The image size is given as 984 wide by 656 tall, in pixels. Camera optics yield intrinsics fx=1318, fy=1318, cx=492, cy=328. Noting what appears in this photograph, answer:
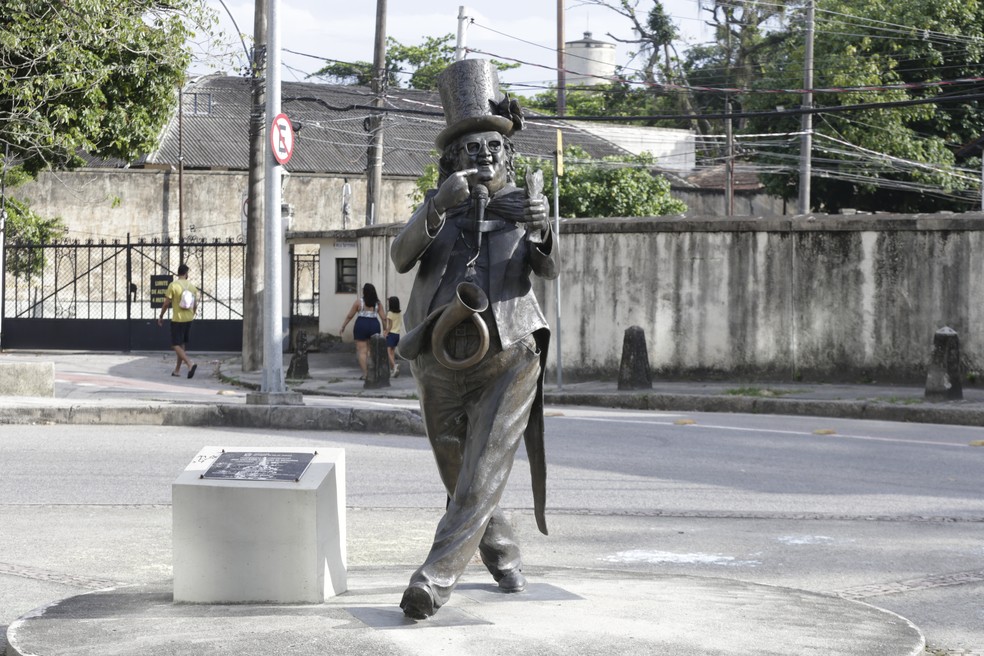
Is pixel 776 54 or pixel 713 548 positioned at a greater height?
pixel 776 54

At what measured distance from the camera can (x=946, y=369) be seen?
599 inches

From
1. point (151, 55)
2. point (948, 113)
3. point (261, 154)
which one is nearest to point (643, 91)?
point (948, 113)

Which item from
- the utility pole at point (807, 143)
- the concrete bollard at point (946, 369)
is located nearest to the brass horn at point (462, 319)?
the concrete bollard at point (946, 369)

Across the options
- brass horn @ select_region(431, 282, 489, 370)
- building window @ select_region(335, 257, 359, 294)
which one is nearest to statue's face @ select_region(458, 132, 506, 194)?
brass horn @ select_region(431, 282, 489, 370)

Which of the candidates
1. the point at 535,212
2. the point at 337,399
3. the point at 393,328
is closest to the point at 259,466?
the point at 535,212

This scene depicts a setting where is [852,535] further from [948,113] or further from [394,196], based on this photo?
[394,196]

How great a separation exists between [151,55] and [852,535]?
12.2m

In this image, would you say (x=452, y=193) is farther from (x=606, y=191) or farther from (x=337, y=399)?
(x=606, y=191)

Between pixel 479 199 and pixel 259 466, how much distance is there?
1.49 metres

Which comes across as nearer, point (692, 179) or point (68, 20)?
point (68, 20)

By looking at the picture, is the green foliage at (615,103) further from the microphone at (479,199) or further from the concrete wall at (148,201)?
the microphone at (479,199)

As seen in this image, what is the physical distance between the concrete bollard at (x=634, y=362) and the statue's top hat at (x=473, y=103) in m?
11.7

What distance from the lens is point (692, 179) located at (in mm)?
52625

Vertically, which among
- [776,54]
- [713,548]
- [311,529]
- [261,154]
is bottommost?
[713,548]
